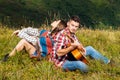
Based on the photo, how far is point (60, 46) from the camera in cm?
903

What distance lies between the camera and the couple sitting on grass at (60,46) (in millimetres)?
9062

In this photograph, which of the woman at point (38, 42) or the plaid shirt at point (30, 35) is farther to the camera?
the plaid shirt at point (30, 35)

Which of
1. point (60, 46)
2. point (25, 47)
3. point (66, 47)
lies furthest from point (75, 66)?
point (25, 47)

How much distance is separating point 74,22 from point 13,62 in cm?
175

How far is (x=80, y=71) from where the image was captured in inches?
362

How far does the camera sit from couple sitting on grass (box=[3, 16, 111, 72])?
9.06m

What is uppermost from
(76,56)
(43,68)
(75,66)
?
(43,68)

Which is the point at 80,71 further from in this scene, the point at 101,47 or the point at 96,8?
the point at 96,8

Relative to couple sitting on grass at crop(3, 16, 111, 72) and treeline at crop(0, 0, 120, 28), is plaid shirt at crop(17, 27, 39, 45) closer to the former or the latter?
couple sitting on grass at crop(3, 16, 111, 72)

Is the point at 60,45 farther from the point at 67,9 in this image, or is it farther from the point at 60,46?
the point at 67,9

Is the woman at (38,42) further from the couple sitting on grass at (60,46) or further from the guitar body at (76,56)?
the guitar body at (76,56)

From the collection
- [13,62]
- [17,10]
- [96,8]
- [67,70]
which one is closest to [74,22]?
[67,70]

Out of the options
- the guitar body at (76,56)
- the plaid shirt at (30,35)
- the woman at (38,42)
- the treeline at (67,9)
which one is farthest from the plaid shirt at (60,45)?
the treeline at (67,9)

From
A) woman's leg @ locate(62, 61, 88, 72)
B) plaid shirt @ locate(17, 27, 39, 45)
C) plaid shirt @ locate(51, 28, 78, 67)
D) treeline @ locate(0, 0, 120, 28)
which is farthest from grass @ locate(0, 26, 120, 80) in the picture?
treeline @ locate(0, 0, 120, 28)
